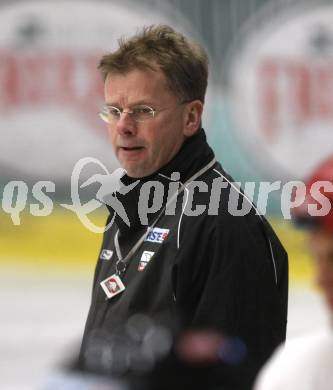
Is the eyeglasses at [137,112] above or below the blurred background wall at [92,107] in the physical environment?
below

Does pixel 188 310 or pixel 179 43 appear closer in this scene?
pixel 188 310

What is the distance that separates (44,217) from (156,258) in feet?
15.5

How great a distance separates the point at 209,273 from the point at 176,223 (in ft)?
0.49

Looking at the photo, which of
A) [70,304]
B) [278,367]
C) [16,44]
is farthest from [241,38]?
[278,367]

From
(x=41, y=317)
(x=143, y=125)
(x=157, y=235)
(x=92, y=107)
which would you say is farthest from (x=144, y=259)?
(x=92, y=107)

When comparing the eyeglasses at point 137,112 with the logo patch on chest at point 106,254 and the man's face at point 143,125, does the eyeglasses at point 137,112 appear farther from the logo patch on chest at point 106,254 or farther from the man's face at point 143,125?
the logo patch on chest at point 106,254

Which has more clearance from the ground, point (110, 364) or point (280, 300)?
point (280, 300)

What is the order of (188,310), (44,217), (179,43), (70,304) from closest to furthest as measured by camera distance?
(188,310), (179,43), (70,304), (44,217)

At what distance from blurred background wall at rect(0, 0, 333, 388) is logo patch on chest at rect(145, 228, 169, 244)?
4.02 m

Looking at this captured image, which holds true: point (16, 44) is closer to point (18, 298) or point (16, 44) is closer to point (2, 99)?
point (2, 99)

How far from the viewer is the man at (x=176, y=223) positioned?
1.91m

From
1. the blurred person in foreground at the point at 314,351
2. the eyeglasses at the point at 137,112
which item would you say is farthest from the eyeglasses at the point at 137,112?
the blurred person in foreground at the point at 314,351

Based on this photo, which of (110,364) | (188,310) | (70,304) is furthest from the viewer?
(70,304)

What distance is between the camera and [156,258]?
1981mm
